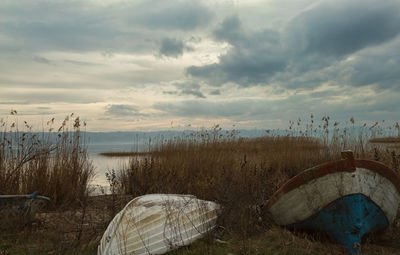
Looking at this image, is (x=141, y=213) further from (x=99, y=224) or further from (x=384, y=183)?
(x=384, y=183)

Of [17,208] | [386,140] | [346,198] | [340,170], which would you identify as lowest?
[17,208]

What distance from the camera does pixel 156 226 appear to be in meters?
3.92

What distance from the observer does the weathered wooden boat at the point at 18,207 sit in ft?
15.6

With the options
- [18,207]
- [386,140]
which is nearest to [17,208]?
[18,207]

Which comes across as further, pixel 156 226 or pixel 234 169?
pixel 234 169

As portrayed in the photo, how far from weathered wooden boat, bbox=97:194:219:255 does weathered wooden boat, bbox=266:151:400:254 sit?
3.94ft

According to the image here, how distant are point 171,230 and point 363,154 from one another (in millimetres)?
6608

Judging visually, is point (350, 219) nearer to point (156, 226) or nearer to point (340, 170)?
point (340, 170)

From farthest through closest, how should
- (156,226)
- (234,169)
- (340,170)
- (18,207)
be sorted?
1. (234,169)
2. (18,207)
3. (156,226)
4. (340,170)

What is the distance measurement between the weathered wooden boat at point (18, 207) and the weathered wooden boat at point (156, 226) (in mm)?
1595

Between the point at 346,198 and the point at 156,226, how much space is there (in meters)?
2.25

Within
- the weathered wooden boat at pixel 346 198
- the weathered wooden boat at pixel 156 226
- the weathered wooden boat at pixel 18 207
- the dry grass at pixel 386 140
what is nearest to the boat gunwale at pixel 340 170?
the weathered wooden boat at pixel 346 198

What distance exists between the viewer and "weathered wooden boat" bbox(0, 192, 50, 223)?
4.76 metres

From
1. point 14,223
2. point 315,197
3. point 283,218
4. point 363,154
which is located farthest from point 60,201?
point 363,154
